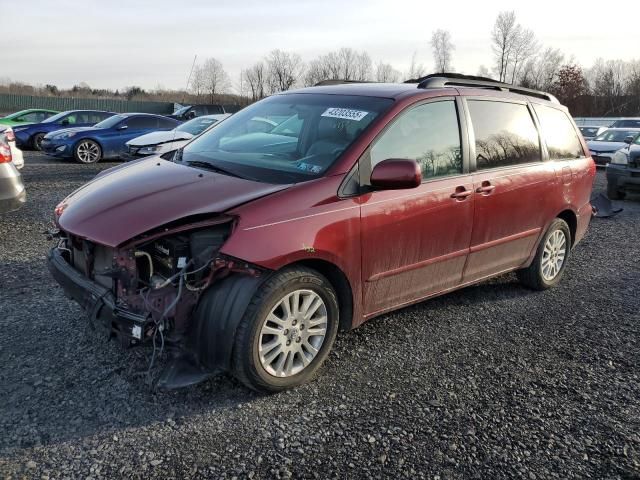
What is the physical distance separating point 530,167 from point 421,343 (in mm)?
1876

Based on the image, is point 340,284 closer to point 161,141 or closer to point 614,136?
point 161,141

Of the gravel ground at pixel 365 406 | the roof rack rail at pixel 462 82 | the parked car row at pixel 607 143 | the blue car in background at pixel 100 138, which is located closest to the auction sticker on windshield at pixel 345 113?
the roof rack rail at pixel 462 82

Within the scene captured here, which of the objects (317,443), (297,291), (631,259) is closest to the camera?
(317,443)

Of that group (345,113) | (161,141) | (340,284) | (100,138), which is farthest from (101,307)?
(100,138)

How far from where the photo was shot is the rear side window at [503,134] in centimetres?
431

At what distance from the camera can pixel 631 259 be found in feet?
22.0

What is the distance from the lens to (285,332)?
3.22m

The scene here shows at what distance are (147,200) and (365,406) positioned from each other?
5.68ft

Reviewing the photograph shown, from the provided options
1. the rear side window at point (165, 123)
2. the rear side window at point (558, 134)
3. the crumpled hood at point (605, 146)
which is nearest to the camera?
the rear side window at point (558, 134)

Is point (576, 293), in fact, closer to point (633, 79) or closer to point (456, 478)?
point (456, 478)

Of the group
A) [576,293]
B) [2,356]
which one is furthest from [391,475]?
[576,293]

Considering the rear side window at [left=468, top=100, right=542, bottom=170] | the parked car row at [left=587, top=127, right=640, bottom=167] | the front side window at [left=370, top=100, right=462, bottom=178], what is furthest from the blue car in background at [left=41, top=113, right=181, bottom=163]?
the parked car row at [left=587, top=127, right=640, bottom=167]

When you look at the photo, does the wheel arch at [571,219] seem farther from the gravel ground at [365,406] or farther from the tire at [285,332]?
the tire at [285,332]

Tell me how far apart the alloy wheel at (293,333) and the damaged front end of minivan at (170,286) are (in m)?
0.28
